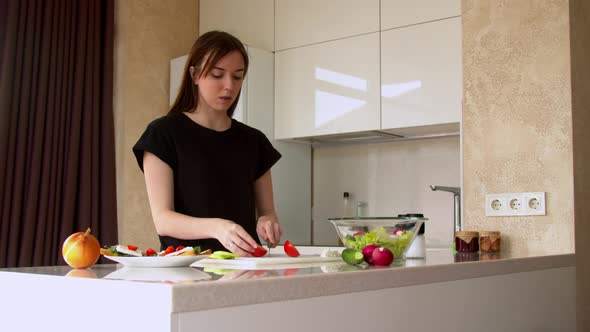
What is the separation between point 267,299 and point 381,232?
538 mm

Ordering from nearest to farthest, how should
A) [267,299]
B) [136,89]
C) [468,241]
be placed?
[267,299], [468,241], [136,89]

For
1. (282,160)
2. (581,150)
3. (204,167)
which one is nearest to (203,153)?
(204,167)

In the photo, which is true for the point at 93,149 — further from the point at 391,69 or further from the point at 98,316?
the point at 98,316

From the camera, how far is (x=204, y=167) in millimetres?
1884

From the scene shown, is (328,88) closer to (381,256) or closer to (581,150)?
(581,150)

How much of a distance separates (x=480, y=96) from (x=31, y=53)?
222 centimetres

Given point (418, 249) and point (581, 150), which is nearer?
point (418, 249)

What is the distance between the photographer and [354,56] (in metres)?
3.59

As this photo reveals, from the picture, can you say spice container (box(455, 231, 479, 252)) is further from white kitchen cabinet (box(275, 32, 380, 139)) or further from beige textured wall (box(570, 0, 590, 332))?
white kitchen cabinet (box(275, 32, 380, 139))

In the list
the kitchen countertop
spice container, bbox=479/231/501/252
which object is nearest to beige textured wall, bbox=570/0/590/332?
spice container, bbox=479/231/501/252

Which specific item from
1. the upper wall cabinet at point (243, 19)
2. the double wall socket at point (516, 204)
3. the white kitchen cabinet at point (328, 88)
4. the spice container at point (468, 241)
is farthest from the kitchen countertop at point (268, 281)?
the upper wall cabinet at point (243, 19)

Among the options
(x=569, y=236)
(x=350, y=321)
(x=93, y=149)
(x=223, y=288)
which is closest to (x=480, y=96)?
(x=569, y=236)

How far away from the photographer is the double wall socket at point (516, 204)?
2.15m

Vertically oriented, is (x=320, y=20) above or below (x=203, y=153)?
above
